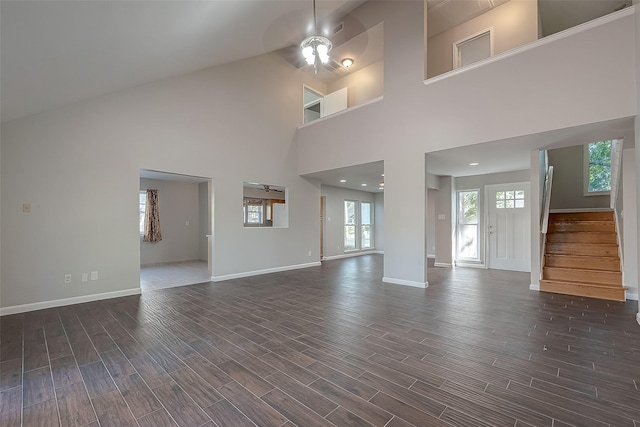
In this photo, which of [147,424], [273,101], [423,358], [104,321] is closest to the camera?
[147,424]

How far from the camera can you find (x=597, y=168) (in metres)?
6.98

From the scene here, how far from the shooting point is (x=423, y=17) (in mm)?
4855

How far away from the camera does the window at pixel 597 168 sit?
22.6ft

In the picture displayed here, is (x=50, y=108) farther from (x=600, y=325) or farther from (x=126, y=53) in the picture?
(x=600, y=325)

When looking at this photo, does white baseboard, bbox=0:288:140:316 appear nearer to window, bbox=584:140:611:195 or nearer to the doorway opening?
the doorway opening

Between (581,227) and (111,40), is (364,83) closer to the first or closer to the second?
(581,227)

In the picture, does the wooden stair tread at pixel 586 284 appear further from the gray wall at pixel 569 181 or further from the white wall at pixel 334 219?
the white wall at pixel 334 219

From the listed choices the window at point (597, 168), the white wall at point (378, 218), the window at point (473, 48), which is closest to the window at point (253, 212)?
the white wall at point (378, 218)

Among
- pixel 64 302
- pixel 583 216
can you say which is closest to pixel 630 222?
pixel 583 216

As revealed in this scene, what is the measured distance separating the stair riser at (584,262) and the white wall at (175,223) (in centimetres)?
886

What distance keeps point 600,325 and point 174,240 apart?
9131mm

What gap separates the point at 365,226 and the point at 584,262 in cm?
643

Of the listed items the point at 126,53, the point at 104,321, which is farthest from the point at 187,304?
the point at 126,53

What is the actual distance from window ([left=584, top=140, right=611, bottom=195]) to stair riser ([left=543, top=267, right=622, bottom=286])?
3.65 m
